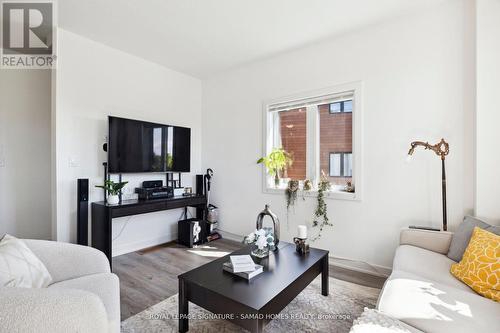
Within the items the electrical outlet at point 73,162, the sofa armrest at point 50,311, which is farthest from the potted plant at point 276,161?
the sofa armrest at point 50,311

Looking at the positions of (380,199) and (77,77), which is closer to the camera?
(380,199)

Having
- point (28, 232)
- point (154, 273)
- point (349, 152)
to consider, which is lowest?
point (154, 273)

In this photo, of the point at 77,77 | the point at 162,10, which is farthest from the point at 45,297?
the point at 77,77

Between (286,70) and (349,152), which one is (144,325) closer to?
(349,152)

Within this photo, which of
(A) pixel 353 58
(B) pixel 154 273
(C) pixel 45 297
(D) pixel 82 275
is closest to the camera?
(C) pixel 45 297

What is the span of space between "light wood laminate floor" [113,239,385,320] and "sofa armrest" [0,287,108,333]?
3.61 ft

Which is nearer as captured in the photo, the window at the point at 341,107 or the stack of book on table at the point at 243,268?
the stack of book on table at the point at 243,268

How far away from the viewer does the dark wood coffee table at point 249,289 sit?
133cm

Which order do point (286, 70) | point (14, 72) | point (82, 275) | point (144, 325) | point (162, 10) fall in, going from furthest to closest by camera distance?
point (286, 70), point (14, 72), point (162, 10), point (144, 325), point (82, 275)

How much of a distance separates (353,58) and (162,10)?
2111mm

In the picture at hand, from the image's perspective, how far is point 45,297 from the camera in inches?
35.3

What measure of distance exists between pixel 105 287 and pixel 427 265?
211 centimetres

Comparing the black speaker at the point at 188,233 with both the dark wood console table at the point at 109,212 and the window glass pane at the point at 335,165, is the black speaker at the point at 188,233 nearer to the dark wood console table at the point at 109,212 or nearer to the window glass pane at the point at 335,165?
the dark wood console table at the point at 109,212

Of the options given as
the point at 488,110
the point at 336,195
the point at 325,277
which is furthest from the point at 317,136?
the point at 325,277
